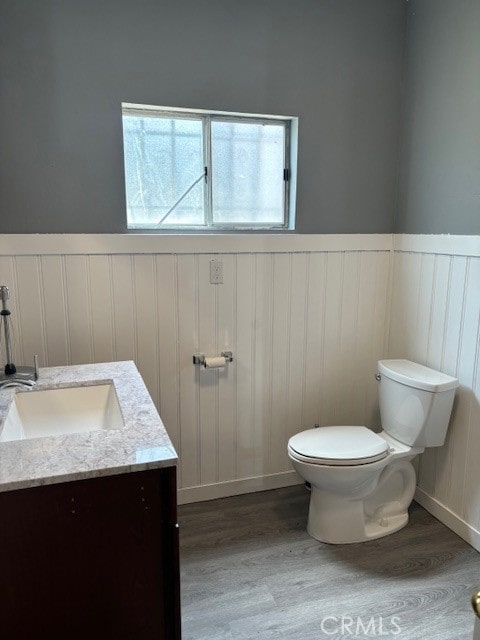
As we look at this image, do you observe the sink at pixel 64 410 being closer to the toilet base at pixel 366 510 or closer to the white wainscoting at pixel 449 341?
the toilet base at pixel 366 510

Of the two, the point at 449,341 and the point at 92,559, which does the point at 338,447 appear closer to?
the point at 449,341

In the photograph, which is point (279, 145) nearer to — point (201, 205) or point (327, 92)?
point (327, 92)

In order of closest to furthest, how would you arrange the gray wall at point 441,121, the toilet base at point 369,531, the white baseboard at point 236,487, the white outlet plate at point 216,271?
the gray wall at point 441,121, the toilet base at point 369,531, the white outlet plate at point 216,271, the white baseboard at point 236,487

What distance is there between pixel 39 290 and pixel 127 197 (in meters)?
0.56

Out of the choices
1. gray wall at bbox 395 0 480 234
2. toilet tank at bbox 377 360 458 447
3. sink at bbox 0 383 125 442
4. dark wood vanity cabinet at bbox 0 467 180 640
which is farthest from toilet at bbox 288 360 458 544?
dark wood vanity cabinet at bbox 0 467 180 640

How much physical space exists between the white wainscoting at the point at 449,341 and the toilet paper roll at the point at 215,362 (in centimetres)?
96

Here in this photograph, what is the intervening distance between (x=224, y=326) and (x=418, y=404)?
0.94 metres

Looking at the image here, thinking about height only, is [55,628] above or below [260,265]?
below

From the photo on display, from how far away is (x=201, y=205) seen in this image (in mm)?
2264

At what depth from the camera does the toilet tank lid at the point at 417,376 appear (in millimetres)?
2020

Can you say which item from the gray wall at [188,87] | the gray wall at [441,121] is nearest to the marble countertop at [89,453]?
the gray wall at [188,87]

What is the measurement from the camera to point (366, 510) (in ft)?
7.13

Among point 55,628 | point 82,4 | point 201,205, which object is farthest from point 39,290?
point 55,628

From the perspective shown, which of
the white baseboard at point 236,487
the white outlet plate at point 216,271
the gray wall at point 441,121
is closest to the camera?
the gray wall at point 441,121
